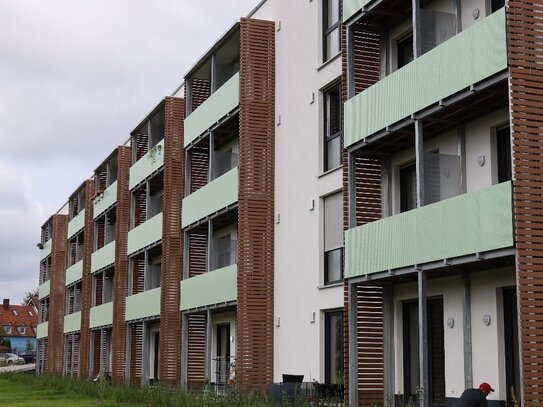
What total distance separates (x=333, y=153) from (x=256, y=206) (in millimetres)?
3964

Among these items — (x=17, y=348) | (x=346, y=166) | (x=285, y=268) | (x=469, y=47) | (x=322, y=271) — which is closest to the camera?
(x=469, y=47)

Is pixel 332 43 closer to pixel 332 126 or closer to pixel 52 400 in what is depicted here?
pixel 332 126

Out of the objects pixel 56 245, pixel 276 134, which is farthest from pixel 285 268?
pixel 56 245

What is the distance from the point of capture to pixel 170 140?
1430 inches

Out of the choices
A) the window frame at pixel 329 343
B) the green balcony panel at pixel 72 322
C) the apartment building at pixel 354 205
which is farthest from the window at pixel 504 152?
the green balcony panel at pixel 72 322

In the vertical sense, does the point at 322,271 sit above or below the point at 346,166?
below

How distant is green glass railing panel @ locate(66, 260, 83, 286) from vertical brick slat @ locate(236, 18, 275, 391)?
98.9ft

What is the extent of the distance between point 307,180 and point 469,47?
31.6 ft

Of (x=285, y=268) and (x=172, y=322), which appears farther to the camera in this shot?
(x=172, y=322)

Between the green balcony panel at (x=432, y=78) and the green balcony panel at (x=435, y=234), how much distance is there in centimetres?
208

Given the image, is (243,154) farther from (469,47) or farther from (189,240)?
(469,47)

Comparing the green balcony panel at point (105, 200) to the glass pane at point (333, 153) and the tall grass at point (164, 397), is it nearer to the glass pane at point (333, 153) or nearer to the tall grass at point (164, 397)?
the tall grass at point (164, 397)

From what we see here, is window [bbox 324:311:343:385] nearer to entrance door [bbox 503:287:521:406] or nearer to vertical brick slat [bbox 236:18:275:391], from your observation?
vertical brick slat [bbox 236:18:275:391]

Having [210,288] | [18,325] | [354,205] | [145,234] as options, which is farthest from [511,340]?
[18,325]
